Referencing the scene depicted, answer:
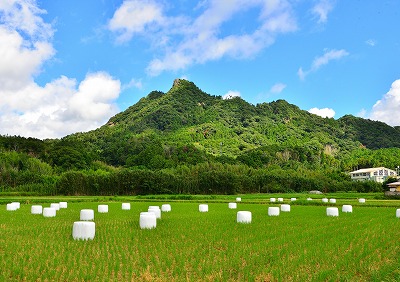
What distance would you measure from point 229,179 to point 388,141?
11121 cm

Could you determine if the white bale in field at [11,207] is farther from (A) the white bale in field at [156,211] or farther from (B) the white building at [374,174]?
(B) the white building at [374,174]

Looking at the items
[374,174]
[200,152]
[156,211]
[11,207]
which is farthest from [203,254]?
[374,174]

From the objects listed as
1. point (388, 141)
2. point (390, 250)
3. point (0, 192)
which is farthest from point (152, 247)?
point (388, 141)

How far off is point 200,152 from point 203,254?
8437 centimetres

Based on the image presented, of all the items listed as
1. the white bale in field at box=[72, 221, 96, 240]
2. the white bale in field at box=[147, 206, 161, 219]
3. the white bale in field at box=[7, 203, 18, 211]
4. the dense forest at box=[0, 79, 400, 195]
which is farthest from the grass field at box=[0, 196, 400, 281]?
the dense forest at box=[0, 79, 400, 195]

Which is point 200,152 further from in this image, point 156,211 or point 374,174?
point 156,211

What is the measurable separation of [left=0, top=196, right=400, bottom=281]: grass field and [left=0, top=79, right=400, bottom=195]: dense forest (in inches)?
1761

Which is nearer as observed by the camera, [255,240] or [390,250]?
[390,250]

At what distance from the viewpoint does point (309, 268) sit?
27.2 feet

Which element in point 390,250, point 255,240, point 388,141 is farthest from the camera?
point 388,141

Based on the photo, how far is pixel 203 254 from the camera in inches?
382

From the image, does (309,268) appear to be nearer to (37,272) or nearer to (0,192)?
(37,272)

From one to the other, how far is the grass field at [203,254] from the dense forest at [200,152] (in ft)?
147

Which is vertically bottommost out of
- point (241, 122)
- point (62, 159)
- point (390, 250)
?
point (390, 250)
